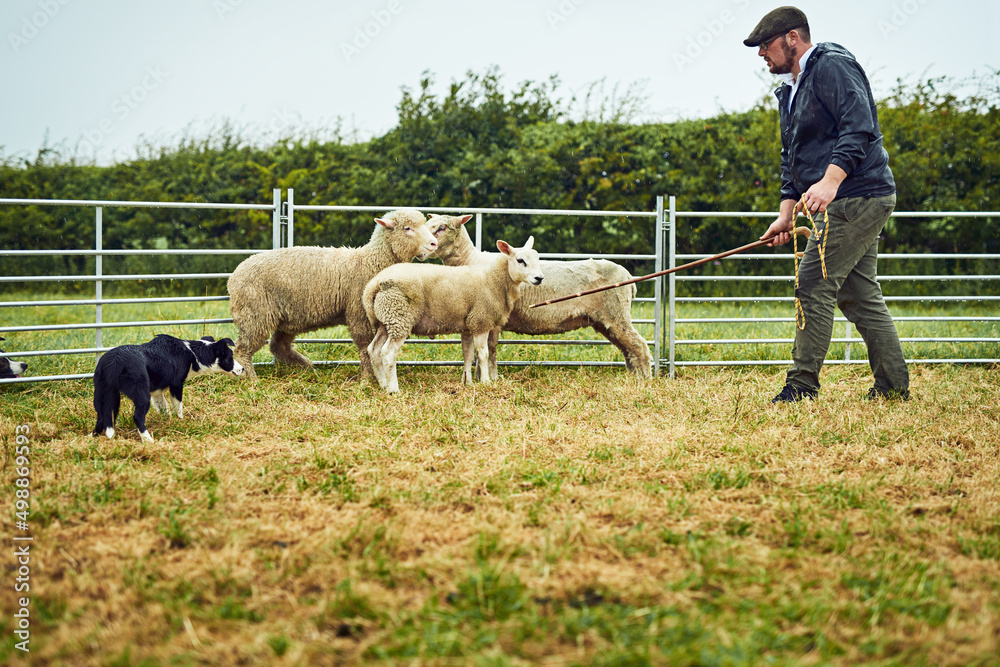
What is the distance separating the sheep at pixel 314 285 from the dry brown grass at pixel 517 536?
52.3 inches

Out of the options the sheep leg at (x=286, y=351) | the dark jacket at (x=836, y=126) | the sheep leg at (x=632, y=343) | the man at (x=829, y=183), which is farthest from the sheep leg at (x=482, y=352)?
the dark jacket at (x=836, y=126)

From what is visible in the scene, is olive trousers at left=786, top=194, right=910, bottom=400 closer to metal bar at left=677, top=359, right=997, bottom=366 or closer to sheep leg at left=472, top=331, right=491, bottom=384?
metal bar at left=677, top=359, right=997, bottom=366

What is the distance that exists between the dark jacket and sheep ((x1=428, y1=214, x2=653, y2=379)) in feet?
6.00

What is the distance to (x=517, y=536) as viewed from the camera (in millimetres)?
2654

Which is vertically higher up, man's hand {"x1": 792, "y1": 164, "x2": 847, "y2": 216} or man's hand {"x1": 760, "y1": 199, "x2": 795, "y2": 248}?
man's hand {"x1": 792, "y1": 164, "x2": 847, "y2": 216}

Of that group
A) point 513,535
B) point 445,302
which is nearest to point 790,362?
point 445,302

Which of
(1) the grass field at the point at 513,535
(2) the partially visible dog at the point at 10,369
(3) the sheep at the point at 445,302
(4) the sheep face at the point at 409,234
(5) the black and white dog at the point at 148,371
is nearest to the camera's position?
(1) the grass field at the point at 513,535

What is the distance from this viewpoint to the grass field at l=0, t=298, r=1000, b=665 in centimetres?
199

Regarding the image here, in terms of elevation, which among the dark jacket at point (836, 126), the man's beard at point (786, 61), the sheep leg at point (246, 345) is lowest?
the sheep leg at point (246, 345)

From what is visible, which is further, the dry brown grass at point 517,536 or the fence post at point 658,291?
the fence post at point 658,291

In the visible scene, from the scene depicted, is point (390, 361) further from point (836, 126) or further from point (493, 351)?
point (836, 126)

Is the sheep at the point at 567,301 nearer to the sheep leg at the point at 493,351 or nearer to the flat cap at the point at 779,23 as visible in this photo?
the sheep leg at the point at 493,351

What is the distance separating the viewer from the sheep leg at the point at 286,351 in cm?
634

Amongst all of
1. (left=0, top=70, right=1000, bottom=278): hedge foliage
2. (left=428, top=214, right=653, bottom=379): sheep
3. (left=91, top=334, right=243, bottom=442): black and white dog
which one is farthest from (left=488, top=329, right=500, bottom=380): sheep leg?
(left=0, top=70, right=1000, bottom=278): hedge foliage
